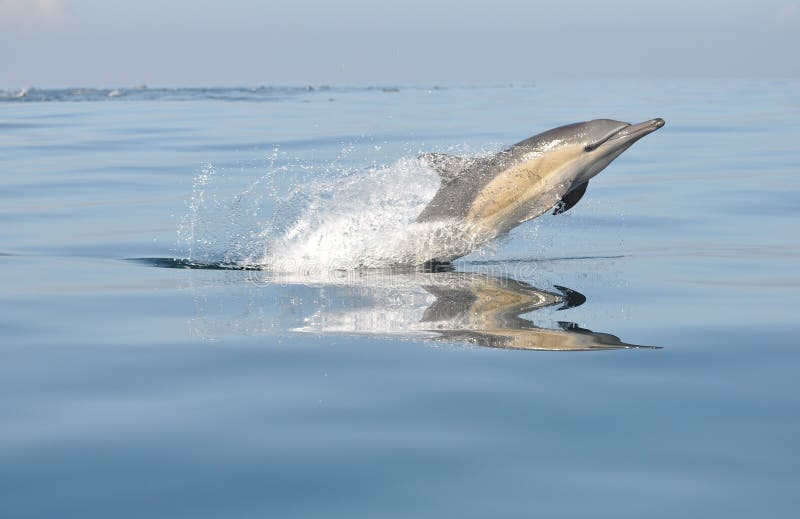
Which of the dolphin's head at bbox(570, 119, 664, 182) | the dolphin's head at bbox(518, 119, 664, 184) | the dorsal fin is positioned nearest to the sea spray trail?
the dorsal fin

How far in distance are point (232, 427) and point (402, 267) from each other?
17.4 ft

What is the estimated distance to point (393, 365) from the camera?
622 cm

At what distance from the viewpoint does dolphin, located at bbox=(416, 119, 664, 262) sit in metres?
10.2

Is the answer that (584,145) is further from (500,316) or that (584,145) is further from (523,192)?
(500,316)

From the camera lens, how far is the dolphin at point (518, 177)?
33.5 ft

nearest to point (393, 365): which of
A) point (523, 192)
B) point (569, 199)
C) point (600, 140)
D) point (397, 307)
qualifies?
point (397, 307)

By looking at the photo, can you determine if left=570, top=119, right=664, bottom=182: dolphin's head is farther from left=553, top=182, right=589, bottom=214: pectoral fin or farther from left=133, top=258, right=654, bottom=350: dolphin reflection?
left=133, top=258, right=654, bottom=350: dolphin reflection

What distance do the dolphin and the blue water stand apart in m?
0.47

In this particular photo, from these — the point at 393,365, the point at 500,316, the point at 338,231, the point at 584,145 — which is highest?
the point at 584,145

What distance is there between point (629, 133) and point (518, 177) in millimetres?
1162

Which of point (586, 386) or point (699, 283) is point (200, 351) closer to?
point (586, 386)

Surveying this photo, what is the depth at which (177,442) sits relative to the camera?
15.9 feet

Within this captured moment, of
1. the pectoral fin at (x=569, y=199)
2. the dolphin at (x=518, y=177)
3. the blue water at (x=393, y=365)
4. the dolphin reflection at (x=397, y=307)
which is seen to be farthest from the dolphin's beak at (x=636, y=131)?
the dolphin reflection at (x=397, y=307)

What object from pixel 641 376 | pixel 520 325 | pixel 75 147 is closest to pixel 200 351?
pixel 520 325
